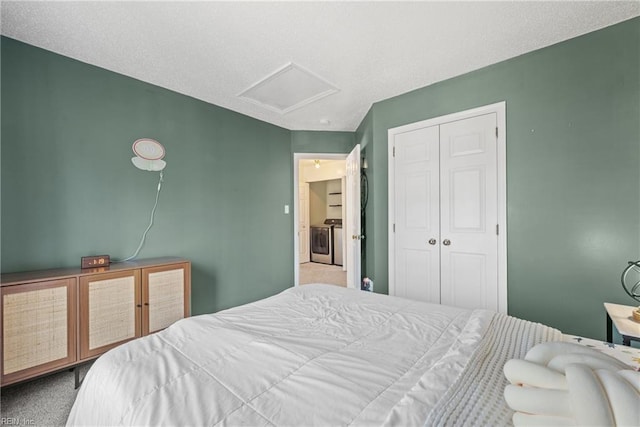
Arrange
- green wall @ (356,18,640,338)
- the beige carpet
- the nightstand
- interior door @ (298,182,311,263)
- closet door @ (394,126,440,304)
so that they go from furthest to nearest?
interior door @ (298,182,311,263), the beige carpet, closet door @ (394,126,440,304), green wall @ (356,18,640,338), the nightstand

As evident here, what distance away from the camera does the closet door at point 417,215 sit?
262 centimetres

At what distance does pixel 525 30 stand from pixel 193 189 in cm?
312

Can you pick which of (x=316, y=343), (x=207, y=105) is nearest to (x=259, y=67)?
(x=207, y=105)

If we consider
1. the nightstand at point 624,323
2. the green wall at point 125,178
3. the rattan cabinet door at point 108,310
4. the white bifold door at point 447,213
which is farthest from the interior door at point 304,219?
the nightstand at point 624,323

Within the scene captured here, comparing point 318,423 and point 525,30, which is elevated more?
point 525,30

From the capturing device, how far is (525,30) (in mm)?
1865

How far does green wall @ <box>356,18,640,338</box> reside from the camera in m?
1.81

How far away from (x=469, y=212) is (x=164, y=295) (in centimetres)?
273

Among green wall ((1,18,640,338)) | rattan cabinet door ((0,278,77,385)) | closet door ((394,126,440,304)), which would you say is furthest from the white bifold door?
rattan cabinet door ((0,278,77,385))

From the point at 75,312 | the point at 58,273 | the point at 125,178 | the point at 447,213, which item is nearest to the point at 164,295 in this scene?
the point at 75,312

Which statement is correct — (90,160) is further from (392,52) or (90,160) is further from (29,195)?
(392,52)

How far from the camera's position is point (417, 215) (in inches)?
108

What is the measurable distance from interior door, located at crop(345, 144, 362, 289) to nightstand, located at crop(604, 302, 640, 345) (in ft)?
6.92

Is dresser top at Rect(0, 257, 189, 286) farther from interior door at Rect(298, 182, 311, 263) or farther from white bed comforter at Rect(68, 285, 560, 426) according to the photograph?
interior door at Rect(298, 182, 311, 263)
